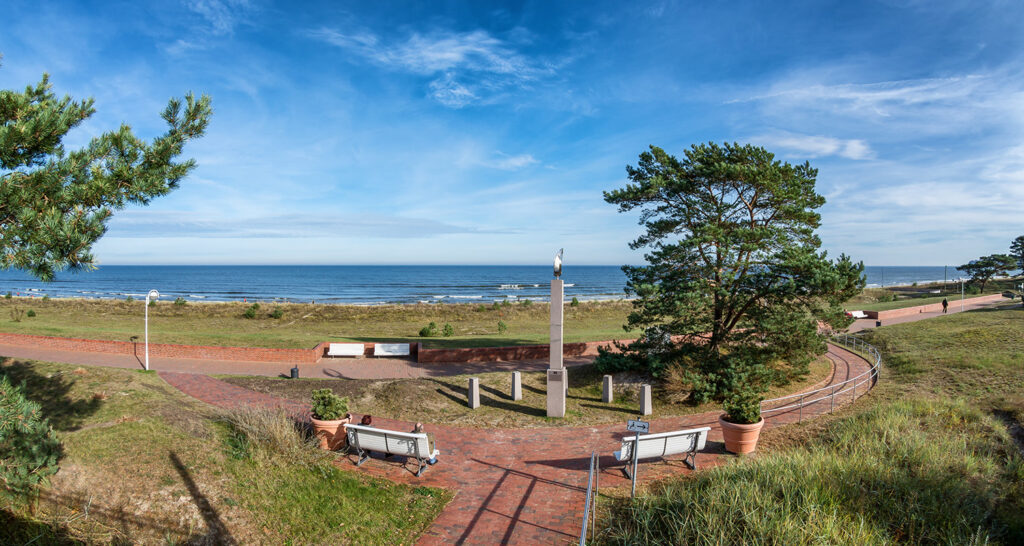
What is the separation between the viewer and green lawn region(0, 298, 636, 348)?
2112cm

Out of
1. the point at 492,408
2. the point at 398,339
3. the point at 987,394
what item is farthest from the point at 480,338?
the point at 987,394

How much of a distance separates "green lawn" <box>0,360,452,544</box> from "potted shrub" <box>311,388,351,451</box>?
0.39m

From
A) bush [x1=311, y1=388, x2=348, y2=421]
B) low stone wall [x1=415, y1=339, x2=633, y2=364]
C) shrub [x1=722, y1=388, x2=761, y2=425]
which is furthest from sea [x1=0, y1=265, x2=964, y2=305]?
bush [x1=311, y1=388, x2=348, y2=421]

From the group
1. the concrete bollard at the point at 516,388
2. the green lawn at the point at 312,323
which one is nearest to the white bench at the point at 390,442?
the concrete bollard at the point at 516,388

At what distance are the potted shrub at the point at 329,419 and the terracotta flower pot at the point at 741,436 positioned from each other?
6.49m

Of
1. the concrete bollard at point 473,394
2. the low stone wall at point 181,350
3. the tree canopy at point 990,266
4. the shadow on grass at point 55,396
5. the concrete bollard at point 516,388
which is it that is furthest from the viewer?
the tree canopy at point 990,266

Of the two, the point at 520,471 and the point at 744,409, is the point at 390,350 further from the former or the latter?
the point at 744,409

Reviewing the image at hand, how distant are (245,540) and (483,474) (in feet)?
11.0

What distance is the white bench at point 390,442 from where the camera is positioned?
7.44 meters

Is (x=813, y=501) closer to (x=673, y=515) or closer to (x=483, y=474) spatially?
(x=673, y=515)

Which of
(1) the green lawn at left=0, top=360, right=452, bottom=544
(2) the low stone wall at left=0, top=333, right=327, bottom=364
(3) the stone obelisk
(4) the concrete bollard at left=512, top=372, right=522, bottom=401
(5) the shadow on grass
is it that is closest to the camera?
(1) the green lawn at left=0, top=360, right=452, bottom=544

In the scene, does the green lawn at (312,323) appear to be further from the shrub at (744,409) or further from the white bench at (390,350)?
the shrub at (744,409)

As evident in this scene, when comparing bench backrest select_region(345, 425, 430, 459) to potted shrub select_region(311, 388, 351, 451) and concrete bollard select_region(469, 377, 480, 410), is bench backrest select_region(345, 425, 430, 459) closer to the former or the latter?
potted shrub select_region(311, 388, 351, 451)

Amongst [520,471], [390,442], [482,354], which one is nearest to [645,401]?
[520,471]
